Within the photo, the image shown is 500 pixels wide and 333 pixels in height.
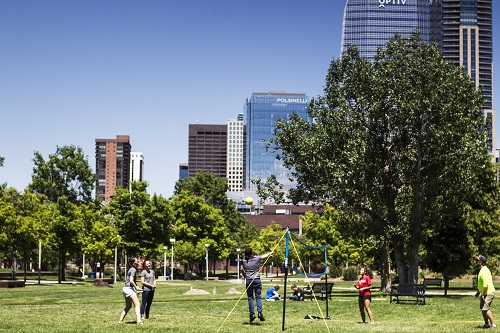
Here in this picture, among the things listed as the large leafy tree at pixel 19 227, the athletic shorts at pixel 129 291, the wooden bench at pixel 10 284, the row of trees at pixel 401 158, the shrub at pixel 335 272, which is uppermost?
the row of trees at pixel 401 158

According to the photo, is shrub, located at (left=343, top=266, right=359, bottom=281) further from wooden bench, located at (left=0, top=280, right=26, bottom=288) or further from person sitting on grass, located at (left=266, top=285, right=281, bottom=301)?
person sitting on grass, located at (left=266, top=285, right=281, bottom=301)

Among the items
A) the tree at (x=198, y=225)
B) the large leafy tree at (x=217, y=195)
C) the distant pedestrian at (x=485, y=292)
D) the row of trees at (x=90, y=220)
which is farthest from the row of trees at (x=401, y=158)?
the large leafy tree at (x=217, y=195)

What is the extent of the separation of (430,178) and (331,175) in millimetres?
5577

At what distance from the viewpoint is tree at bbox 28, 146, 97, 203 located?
79688 mm

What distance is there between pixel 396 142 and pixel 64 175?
5025 cm

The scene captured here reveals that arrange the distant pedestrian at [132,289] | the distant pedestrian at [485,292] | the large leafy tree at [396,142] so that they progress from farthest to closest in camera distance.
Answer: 1. the large leafy tree at [396,142]
2. the distant pedestrian at [132,289]
3. the distant pedestrian at [485,292]

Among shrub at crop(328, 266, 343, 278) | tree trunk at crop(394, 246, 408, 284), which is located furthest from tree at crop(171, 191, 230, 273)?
tree trunk at crop(394, 246, 408, 284)

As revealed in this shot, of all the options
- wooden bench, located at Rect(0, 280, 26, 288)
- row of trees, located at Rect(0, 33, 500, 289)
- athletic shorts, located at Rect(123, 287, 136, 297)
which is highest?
row of trees, located at Rect(0, 33, 500, 289)

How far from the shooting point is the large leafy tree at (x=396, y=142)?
129 feet

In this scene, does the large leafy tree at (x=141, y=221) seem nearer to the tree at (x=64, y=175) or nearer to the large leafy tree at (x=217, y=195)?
the tree at (x=64, y=175)

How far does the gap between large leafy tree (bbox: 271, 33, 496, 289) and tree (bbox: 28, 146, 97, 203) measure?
40208 millimetres

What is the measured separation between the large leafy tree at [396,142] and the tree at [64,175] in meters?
40.2

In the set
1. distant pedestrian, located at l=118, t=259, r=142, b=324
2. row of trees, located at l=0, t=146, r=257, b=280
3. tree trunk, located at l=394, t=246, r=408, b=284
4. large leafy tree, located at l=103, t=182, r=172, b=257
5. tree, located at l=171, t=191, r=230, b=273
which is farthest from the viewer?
tree, located at l=171, t=191, r=230, b=273

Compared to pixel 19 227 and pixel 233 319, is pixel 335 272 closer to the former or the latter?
pixel 19 227
